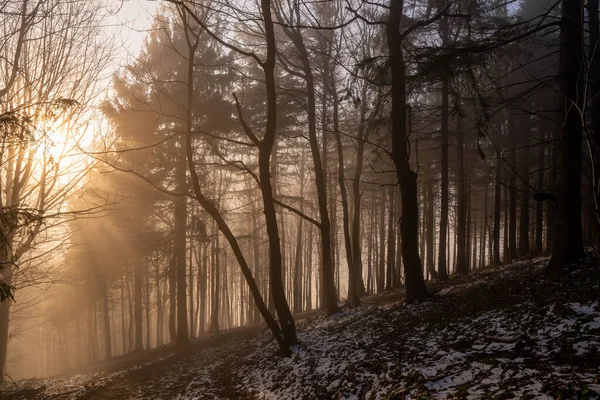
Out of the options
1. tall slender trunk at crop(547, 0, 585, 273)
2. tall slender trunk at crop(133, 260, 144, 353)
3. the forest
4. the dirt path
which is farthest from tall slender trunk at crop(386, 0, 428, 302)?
tall slender trunk at crop(133, 260, 144, 353)

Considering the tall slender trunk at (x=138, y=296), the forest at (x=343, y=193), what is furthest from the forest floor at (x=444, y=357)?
the tall slender trunk at (x=138, y=296)

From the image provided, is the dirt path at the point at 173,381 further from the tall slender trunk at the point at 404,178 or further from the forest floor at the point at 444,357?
the tall slender trunk at the point at 404,178

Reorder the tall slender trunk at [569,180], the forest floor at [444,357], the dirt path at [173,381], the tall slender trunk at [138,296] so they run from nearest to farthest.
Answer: the forest floor at [444,357]
the tall slender trunk at [569,180]
the dirt path at [173,381]
the tall slender trunk at [138,296]

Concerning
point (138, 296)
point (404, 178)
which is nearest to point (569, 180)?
point (404, 178)

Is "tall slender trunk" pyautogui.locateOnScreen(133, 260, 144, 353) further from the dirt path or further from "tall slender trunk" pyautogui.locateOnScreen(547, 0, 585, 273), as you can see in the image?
"tall slender trunk" pyautogui.locateOnScreen(547, 0, 585, 273)

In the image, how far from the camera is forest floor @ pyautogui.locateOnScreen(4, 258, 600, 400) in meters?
4.95

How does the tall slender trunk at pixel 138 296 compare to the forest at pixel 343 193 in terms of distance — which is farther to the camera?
the tall slender trunk at pixel 138 296

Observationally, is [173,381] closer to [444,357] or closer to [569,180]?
[444,357]

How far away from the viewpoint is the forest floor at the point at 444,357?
4.95m

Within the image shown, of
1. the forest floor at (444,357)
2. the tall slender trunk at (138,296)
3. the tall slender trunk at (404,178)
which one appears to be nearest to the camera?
the forest floor at (444,357)

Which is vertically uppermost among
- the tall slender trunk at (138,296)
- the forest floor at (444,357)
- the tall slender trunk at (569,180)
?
the tall slender trunk at (569,180)

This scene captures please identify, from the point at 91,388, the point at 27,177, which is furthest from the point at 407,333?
the point at 27,177

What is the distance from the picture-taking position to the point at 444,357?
6.32 meters

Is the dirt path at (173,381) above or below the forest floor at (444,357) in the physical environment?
below
